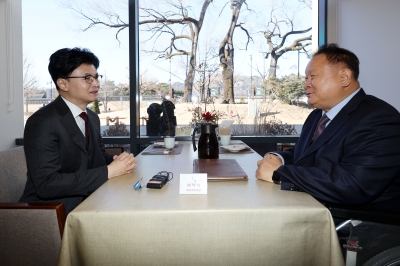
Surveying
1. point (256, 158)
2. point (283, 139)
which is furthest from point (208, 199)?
point (283, 139)

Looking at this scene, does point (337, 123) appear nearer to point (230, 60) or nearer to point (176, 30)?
point (230, 60)

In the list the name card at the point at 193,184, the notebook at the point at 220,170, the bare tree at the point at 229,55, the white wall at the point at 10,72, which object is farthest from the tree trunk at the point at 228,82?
the name card at the point at 193,184

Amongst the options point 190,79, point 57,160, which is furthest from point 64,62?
point 190,79

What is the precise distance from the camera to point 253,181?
145 centimetres

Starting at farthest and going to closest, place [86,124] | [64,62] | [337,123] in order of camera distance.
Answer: [86,124], [64,62], [337,123]

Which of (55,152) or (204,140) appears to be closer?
(55,152)

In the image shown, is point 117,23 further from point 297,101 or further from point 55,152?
point 55,152

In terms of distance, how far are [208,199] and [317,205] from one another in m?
0.37

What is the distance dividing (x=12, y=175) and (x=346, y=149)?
1.65m

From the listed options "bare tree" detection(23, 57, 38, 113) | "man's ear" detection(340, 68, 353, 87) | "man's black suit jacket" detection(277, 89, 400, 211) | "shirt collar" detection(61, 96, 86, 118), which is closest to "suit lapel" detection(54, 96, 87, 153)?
"shirt collar" detection(61, 96, 86, 118)

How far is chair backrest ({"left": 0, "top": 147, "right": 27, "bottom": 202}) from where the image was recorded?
1640 millimetres

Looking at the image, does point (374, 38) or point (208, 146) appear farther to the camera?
point (374, 38)

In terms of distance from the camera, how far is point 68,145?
167 cm

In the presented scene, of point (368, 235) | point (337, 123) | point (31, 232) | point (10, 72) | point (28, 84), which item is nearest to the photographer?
point (368, 235)
